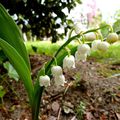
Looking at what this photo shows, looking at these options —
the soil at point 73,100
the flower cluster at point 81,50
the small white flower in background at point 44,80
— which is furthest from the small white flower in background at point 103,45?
the soil at point 73,100

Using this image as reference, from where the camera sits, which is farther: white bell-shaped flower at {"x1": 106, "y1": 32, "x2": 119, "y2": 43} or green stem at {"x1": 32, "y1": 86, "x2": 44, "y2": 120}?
green stem at {"x1": 32, "y1": 86, "x2": 44, "y2": 120}

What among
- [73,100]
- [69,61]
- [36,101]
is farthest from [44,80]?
[73,100]

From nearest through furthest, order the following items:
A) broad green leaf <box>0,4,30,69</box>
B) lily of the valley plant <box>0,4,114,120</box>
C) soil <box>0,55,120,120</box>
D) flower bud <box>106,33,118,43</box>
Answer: flower bud <box>106,33,118,43</box>, lily of the valley plant <box>0,4,114,120</box>, broad green leaf <box>0,4,30,69</box>, soil <box>0,55,120,120</box>

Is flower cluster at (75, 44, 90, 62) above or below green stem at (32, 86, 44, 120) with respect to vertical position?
above

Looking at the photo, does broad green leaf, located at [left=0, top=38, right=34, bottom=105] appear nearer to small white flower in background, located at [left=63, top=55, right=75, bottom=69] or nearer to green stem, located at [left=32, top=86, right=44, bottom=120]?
green stem, located at [left=32, top=86, right=44, bottom=120]

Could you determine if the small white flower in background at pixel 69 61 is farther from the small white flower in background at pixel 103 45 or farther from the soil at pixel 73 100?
the soil at pixel 73 100

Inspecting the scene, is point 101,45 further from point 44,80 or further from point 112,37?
point 44,80

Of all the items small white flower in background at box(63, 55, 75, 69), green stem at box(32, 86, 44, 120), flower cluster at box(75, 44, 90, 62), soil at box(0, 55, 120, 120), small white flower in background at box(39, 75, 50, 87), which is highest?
flower cluster at box(75, 44, 90, 62)

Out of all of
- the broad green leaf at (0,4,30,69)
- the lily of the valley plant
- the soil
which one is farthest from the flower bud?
the soil
